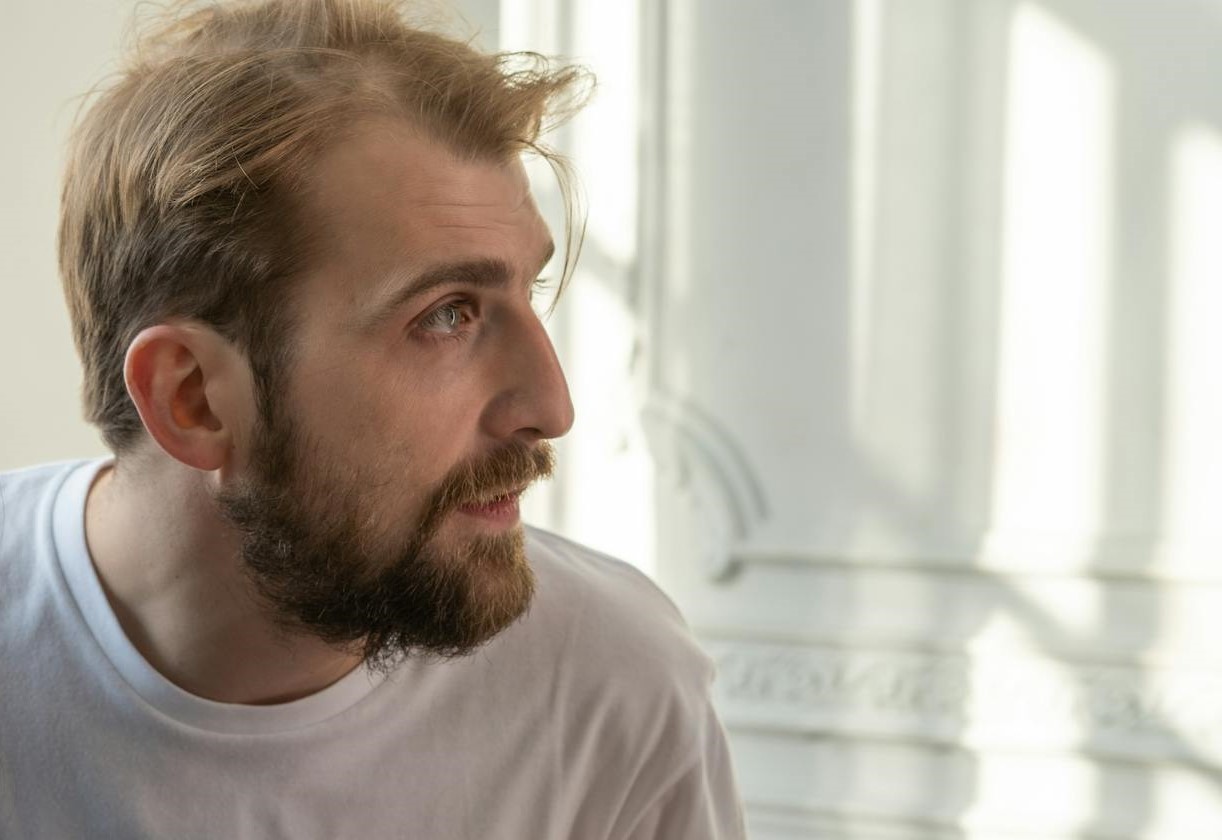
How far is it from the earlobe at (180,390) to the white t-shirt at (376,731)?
0.14 m

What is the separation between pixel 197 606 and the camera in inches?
50.4

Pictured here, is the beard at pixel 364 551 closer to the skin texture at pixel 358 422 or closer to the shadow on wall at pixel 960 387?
the skin texture at pixel 358 422

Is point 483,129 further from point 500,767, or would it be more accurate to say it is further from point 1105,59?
point 1105,59

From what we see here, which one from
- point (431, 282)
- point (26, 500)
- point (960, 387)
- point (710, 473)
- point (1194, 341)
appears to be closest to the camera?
point (431, 282)

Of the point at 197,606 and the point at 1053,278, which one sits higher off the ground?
the point at 1053,278

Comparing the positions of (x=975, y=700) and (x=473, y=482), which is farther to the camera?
(x=975, y=700)

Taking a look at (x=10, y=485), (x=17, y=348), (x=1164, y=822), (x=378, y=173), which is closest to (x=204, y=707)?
(x=10, y=485)

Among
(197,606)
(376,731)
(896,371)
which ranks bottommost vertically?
(376,731)

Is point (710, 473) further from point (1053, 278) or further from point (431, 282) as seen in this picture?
point (431, 282)

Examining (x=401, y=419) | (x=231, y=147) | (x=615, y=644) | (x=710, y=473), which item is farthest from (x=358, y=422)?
(x=710, y=473)

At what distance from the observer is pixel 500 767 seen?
1.35m

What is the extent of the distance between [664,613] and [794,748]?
3.41ft

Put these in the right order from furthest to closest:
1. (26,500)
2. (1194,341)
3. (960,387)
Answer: (960,387), (1194,341), (26,500)

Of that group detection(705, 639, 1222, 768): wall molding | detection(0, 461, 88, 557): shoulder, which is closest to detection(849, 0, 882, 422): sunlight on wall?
detection(705, 639, 1222, 768): wall molding
